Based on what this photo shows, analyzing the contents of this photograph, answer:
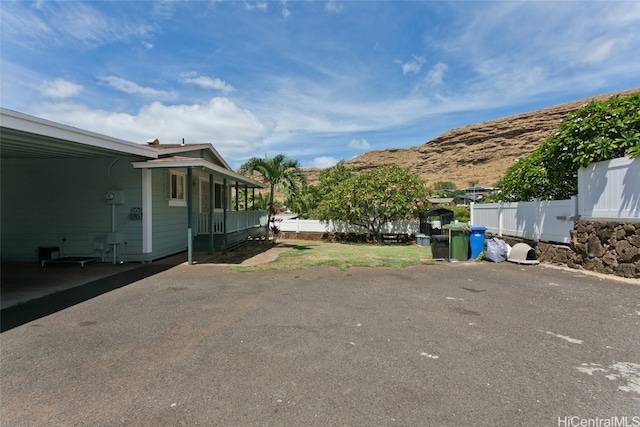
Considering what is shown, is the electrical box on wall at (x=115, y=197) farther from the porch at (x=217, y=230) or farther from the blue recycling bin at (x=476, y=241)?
the blue recycling bin at (x=476, y=241)

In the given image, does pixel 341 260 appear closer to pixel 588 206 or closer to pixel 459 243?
pixel 459 243

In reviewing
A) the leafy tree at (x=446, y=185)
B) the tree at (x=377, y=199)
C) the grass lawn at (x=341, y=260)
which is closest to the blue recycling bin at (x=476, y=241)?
the grass lawn at (x=341, y=260)

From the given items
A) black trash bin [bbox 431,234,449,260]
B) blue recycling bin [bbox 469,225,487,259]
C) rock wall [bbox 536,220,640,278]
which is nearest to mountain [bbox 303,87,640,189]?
blue recycling bin [bbox 469,225,487,259]

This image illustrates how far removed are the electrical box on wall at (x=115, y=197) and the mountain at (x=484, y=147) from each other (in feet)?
170

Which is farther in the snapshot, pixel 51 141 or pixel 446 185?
pixel 446 185

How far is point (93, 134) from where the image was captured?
24.6ft

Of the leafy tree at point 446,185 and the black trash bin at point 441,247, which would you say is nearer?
the black trash bin at point 441,247

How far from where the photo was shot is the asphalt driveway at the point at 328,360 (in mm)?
2770

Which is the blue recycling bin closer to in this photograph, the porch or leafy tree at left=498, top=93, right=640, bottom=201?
leafy tree at left=498, top=93, right=640, bottom=201

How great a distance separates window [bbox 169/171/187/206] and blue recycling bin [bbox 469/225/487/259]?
9.74 meters

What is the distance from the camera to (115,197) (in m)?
9.74

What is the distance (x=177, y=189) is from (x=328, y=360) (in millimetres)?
9885

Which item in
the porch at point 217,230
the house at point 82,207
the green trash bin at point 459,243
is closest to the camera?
the house at point 82,207

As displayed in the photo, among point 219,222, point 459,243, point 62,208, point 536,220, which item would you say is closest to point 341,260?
point 459,243
